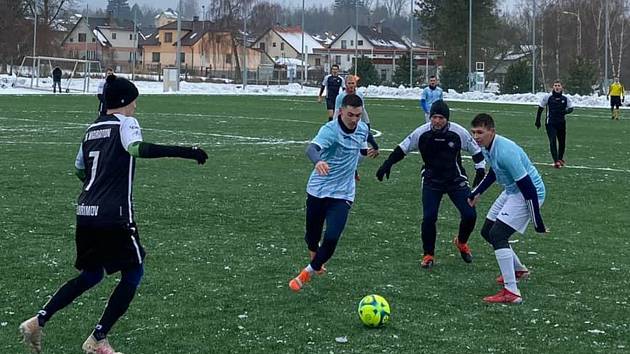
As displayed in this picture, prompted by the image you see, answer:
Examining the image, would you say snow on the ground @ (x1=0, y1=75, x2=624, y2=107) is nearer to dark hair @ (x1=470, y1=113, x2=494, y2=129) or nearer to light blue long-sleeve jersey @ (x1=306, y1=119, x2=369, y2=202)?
light blue long-sleeve jersey @ (x1=306, y1=119, x2=369, y2=202)

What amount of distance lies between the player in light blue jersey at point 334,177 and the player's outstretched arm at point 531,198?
1557mm

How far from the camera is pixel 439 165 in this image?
9.36 m

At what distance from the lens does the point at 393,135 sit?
88.8ft

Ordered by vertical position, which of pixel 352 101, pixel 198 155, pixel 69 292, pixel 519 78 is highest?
pixel 519 78

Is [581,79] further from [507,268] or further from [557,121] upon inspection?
[507,268]

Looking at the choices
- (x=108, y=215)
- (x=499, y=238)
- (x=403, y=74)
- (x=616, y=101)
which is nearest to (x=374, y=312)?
(x=499, y=238)

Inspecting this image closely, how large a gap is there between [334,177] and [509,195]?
156cm

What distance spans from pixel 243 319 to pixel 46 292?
1.87 metres

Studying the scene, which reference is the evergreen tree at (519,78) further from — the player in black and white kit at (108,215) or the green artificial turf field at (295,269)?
the player in black and white kit at (108,215)

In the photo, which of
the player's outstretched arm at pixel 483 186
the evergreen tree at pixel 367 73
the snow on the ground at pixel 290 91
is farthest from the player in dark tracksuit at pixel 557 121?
the evergreen tree at pixel 367 73

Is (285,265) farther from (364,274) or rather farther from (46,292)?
(46,292)

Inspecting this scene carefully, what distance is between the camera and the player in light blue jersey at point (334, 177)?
8.26 metres

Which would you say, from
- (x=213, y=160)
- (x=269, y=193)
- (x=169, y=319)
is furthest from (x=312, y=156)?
(x=213, y=160)

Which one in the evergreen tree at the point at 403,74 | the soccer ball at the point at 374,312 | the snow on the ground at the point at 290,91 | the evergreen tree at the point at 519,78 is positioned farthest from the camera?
the evergreen tree at the point at 403,74
